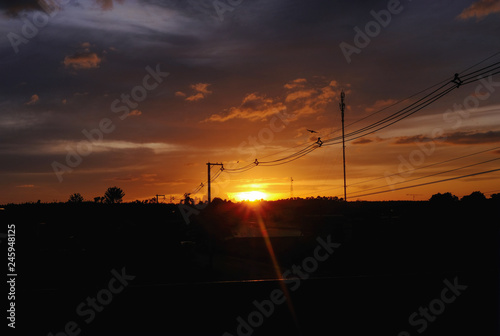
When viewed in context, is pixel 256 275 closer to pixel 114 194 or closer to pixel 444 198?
pixel 444 198

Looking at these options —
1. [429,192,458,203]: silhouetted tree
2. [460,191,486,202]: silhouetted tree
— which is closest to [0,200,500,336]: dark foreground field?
[460,191,486,202]: silhouetted tree

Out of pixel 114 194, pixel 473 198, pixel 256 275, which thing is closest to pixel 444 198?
pixel 473 198

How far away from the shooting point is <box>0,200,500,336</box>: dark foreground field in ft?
21.1

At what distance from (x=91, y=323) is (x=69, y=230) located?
21.3 m

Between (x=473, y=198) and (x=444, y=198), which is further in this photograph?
(x=444, y=198)

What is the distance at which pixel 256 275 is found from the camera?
22188 mm

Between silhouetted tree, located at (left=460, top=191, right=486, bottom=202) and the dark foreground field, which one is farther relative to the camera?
silhouetted tree, located at (left=460, top=191, right=486, bottom=202)

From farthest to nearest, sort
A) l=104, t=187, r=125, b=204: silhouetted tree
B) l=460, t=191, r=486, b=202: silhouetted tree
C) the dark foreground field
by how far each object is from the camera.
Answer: l=104, t=187, r=125, b=204: silhouetted tree
l=460, t=191, r=486, b=202: silhouetted tree
the dark foreground field

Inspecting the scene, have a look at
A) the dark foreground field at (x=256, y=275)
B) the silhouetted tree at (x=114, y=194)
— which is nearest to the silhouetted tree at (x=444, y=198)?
the dark foreground field at (x=256, y=275)

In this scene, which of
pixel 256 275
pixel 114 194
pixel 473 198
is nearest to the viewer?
pixel 256 275

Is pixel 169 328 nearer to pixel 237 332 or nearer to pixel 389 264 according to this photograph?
pixel 237 332

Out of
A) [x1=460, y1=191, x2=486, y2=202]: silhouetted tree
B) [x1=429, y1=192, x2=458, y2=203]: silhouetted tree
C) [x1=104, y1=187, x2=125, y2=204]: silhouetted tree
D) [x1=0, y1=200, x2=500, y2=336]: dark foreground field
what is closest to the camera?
[x1=0, y1=200, x2=500, y2=336]: dark foreground field

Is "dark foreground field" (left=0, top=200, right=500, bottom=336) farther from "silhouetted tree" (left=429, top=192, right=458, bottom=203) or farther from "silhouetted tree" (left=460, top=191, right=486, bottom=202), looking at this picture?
"silhouetted tree" (left=429, top=192, right=458, bottom=203)

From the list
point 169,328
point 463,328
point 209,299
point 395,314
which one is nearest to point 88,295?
point 169,328
